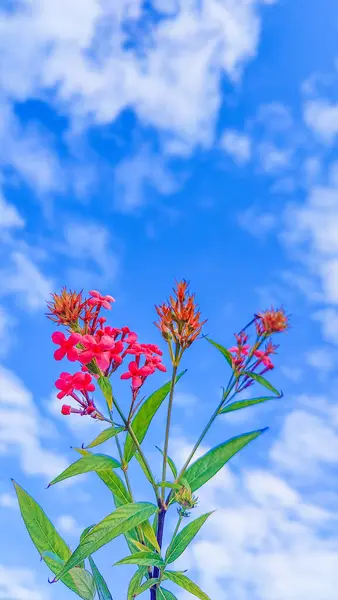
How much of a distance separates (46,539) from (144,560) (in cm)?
64

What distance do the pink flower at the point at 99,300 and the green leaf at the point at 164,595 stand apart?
1.15 m

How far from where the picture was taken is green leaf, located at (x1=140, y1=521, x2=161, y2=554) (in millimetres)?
2751

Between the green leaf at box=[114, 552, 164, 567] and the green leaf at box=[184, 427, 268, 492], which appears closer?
the green leaf at box=[114, 552, 164, 567]

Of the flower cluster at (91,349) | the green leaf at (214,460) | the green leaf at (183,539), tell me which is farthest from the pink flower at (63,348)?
the green leaf at (183,539)

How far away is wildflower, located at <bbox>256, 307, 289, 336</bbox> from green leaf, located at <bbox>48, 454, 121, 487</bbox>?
80cm

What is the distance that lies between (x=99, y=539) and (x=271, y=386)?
0.87 m

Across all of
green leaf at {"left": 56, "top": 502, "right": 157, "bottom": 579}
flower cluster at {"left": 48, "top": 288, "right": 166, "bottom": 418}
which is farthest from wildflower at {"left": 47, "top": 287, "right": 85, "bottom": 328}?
green leaf at {"left": 56, "top": 502, "right": 157, "bottom": 579}

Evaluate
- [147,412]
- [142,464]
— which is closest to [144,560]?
[142,464]

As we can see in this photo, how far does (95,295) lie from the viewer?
2.79 meters

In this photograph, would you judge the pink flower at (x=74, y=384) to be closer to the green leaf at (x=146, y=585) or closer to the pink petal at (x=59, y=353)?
the pink petal at (x=59, y=353)

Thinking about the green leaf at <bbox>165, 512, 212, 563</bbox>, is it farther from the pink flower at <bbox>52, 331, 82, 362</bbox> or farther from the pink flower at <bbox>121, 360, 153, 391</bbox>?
the pink flower at <bbox>52, 331, 82, 362</bbox>

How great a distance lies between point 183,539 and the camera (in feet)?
9.20

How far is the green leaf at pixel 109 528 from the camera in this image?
248 centimetres

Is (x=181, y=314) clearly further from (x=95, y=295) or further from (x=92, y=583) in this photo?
(x=92, y=583)
